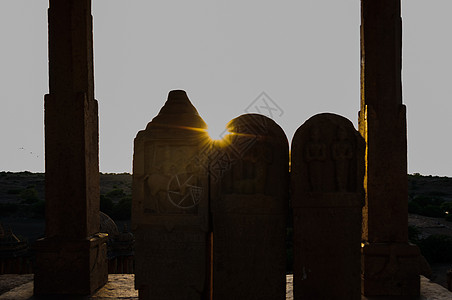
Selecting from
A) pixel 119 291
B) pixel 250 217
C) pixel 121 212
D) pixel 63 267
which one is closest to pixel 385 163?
pixel 250 217

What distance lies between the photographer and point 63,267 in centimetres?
546

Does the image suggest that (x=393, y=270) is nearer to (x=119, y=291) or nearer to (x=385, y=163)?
(x=385, y=163)

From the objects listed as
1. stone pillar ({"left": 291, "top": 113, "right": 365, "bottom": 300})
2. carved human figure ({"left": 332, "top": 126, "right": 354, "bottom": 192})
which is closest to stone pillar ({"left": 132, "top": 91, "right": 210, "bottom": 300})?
stone pillar ({"left": 291, "top": 113, "right": 365, "bottom": 300})

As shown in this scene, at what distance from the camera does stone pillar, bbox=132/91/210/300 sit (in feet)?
15.0

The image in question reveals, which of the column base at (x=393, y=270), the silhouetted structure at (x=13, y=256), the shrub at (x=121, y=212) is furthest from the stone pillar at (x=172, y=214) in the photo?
the shrub at (x=121, y=212)

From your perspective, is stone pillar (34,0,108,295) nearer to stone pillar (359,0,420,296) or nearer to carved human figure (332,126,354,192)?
carved human figure (332,126,354,192)

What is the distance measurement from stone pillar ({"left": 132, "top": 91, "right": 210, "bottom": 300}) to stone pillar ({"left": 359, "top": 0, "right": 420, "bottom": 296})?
2.33 metres

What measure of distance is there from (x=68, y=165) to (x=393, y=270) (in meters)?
4.48

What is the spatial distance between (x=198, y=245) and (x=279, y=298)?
105 centimetres

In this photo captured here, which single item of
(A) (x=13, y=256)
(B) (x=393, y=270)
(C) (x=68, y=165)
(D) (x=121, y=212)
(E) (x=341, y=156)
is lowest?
(D) (x=121, y=212)

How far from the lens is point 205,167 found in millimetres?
4547

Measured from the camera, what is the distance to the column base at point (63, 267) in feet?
17.9

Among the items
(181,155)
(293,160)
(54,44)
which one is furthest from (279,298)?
(54,44)

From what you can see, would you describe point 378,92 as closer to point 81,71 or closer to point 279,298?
point 279,298
